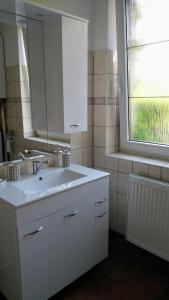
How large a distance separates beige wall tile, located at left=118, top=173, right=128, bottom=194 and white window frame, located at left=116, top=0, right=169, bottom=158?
0.84ft

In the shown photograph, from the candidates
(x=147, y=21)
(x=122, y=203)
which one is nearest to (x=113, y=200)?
(x=122, y=203)

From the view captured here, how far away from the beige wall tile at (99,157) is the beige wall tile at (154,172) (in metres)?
0.48

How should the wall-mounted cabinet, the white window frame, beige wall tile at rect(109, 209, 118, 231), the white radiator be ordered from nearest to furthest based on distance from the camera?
the wall-mounted cabinet < the white radiator < the white window frame < beige wall tile at rect(109, 209, 118, 231)

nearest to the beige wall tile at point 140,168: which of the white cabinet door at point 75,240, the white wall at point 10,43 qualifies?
the white cabinet door at point 75,240

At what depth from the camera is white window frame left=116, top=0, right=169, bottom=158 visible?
6.67 feet

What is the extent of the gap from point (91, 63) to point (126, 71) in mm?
322

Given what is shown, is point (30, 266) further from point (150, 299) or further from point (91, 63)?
A: point (91, 63)

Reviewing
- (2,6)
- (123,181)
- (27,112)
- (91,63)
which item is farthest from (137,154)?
(2,6)

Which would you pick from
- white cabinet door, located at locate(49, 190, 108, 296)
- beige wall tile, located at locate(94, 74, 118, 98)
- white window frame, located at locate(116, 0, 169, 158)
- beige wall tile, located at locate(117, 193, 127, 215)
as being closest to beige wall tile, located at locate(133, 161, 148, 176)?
white window frame, located at locate(116, 0, 169, 158)

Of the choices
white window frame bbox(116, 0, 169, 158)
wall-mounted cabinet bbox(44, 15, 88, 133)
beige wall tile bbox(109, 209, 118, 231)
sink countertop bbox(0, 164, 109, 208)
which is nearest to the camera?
sink countertop bbox(0, 164, 109, 208)

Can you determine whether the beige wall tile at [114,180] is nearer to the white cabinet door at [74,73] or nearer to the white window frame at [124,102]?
the white window frame at [124,102]

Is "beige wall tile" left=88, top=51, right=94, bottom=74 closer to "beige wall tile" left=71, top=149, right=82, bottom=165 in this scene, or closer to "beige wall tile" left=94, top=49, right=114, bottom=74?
"beige wall tile" left=94, top=49, right=114, bottom=74

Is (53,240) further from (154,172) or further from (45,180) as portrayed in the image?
(154,172)

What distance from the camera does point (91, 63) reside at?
2.19 meters
